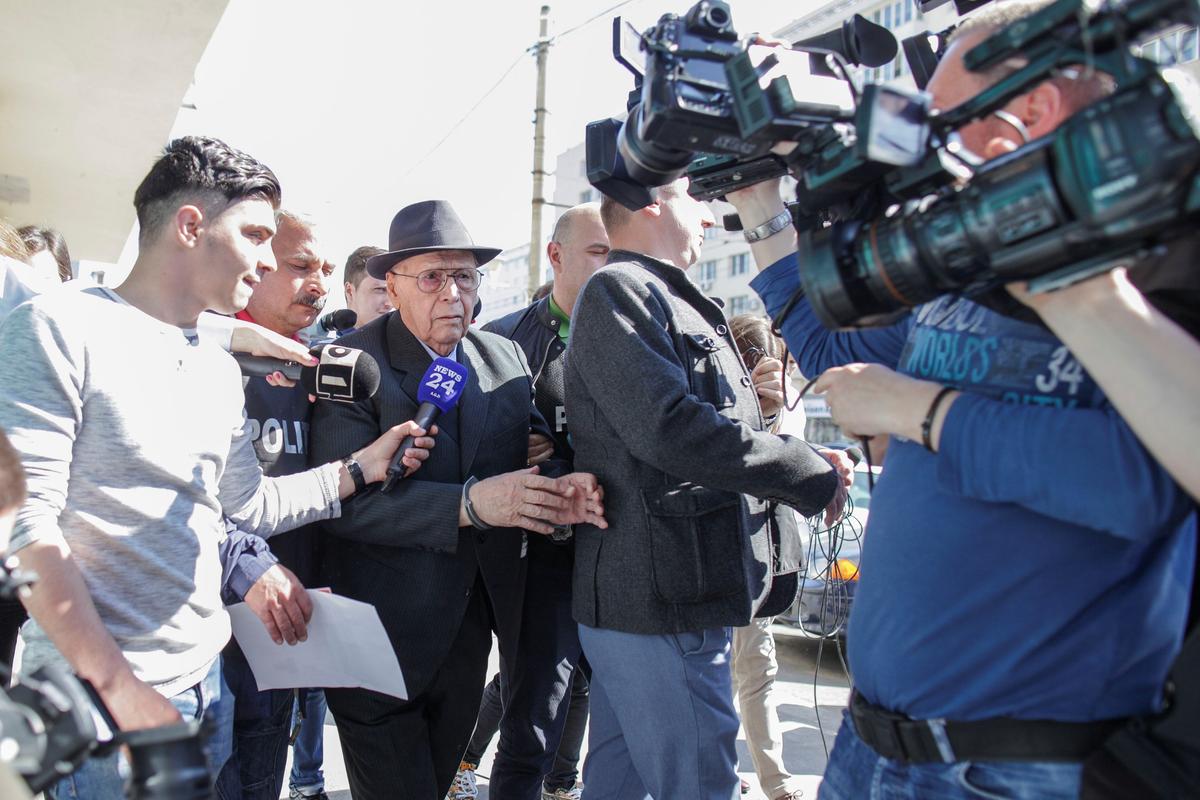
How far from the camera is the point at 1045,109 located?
1303 millimetres

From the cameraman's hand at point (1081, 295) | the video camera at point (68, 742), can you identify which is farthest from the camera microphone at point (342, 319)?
the cameraman's hand at point (1081, 295)

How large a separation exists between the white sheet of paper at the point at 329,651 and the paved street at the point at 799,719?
1326mm

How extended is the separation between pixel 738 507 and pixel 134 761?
60.8 inches

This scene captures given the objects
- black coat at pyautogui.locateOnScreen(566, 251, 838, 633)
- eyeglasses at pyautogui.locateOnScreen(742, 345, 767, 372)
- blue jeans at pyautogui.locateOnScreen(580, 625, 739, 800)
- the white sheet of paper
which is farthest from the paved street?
eyeglasses at pyautogui.locateOnScreen(742, 345, 767, 372)

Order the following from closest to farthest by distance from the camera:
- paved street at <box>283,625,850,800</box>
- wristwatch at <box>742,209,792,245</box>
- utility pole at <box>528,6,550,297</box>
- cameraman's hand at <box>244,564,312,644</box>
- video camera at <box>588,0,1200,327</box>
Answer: video camera at <box>588,0,1200,327</box>
wristwatch at <box>742,209,792,245</box>
cameraman's hand at <box>244,564,312,644</box>
paved street at <box>283,625,850,800</box>
utility pole at <box>528,6,550,297</box>

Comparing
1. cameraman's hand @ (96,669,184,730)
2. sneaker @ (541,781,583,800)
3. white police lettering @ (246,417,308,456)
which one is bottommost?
sneaker @ (541,781,583,800)

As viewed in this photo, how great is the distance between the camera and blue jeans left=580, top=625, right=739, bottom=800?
222cm

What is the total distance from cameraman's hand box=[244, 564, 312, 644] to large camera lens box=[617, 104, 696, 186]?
147 centimetres

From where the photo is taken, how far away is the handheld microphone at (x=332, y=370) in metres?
2.46

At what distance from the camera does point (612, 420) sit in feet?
7.59

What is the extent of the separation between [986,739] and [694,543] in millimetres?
1034

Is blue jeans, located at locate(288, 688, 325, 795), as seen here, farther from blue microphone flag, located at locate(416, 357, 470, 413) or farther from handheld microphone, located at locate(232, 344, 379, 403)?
handheld microphone, located at locate(232, 344, 379, 403)

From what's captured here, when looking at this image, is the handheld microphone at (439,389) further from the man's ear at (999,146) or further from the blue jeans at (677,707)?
the man's ear at (999,146)

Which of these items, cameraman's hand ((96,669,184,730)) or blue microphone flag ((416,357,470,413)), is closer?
cameraman's hand ((96,669,184,730))
